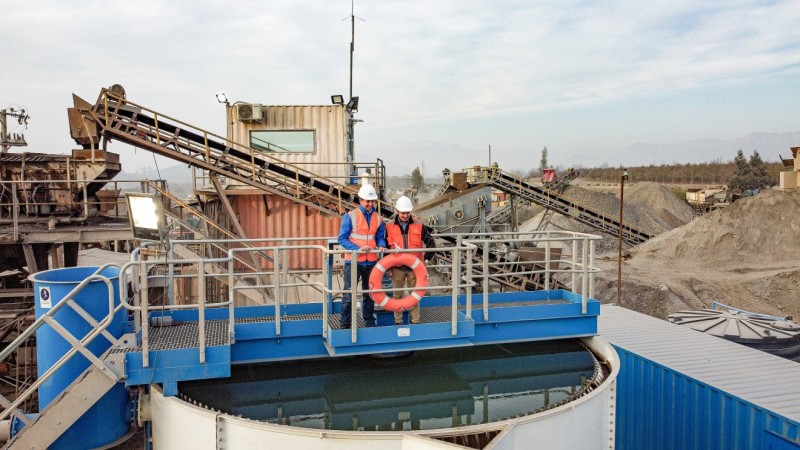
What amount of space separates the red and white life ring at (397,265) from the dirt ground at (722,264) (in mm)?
16744

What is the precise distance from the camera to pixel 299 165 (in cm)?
2016

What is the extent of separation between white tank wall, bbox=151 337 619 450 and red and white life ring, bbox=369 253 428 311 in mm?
1995

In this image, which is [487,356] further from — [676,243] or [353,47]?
[676,243]

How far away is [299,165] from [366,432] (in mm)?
15218

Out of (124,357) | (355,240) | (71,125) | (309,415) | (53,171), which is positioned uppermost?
(71,125)

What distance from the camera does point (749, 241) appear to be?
30609 millimetres

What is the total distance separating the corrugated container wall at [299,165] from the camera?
1933cm

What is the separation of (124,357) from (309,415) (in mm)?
2278

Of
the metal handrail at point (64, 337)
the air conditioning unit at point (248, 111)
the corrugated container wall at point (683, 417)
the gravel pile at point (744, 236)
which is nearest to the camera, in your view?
the metal handrail at point (64, 337)

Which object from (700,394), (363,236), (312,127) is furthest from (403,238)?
(312,127)

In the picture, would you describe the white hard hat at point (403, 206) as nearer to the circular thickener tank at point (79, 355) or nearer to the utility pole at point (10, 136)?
the circular thickener tank at point (79, 355)

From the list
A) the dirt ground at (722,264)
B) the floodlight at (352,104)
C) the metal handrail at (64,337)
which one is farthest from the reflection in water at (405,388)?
the dirt ground at (722,264)

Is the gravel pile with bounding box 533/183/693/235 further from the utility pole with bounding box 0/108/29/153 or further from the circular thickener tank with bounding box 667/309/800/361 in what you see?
the utility pole with bounding box 0/108/29/153

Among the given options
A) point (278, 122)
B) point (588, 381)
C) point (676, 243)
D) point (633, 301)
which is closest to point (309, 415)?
point (588, 381)
